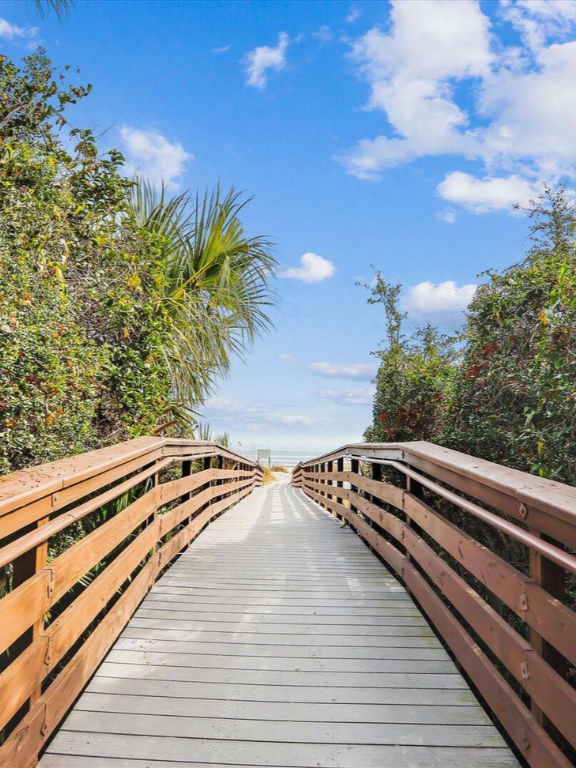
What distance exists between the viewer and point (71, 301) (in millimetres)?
4891

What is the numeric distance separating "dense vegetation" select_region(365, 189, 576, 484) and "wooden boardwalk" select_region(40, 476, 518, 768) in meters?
1.46

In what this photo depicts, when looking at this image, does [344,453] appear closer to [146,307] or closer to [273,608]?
[146,307]

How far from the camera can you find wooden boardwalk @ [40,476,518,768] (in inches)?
82.7

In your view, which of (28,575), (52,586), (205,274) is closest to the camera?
(28,575)

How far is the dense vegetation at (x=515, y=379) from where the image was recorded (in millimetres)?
3600

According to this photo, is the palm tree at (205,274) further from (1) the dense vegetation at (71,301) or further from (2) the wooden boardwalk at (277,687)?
(2) the wooden boardwalk at (277,687)

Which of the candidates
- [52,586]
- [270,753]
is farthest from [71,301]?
[270,753]

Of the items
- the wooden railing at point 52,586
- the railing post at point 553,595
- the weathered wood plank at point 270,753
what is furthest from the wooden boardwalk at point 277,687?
the railing post at point 553,595

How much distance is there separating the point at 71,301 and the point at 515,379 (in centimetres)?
371

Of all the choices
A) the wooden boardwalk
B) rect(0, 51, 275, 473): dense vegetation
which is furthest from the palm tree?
the wooden boardwalk

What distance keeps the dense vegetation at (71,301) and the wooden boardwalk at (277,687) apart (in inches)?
58.9

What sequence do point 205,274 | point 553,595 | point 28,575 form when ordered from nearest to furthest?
point 553,595 < point 28,575 < point 205,274

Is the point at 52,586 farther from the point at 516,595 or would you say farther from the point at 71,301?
the point at 71,301

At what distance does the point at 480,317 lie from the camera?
212 inches
